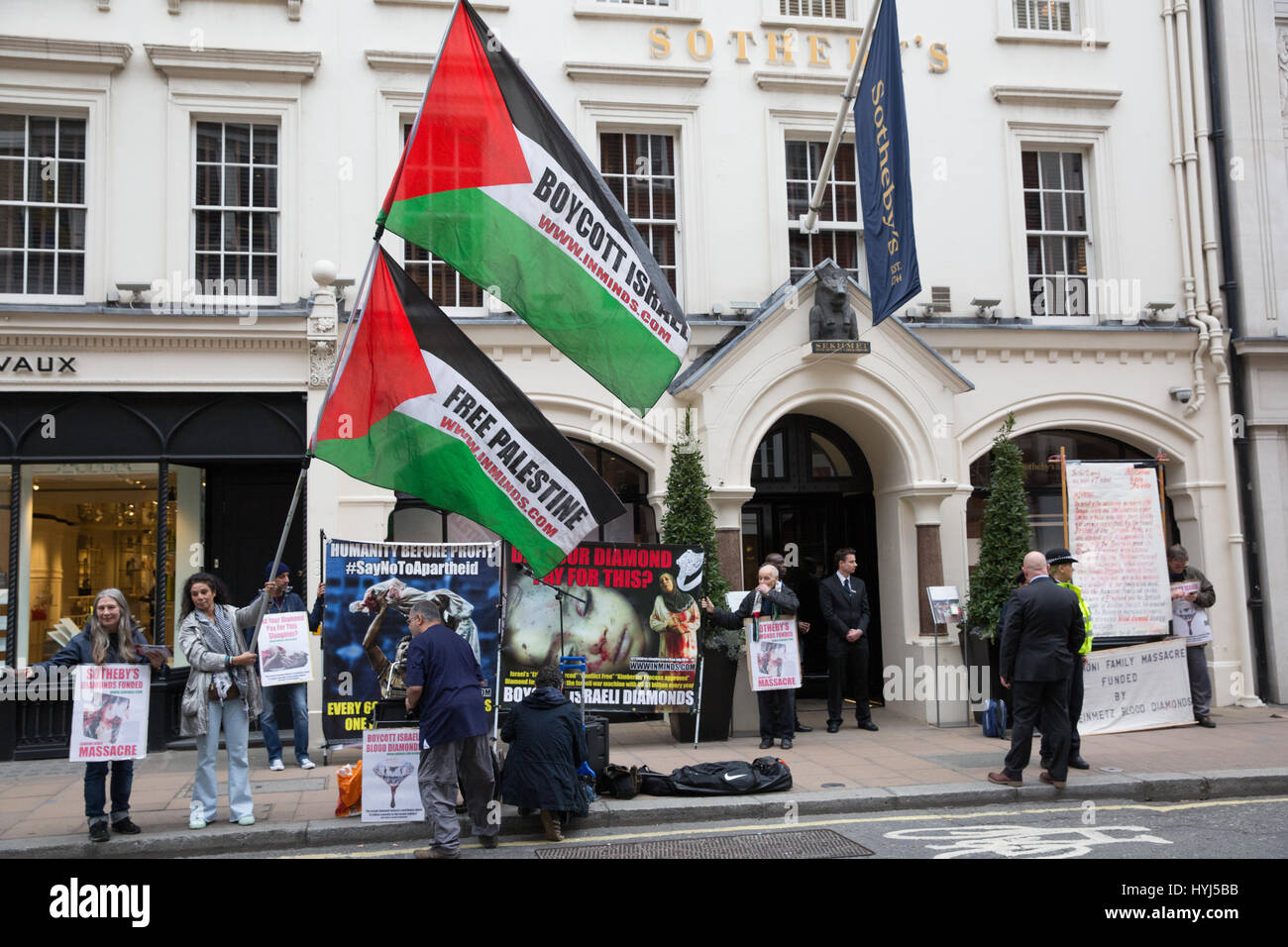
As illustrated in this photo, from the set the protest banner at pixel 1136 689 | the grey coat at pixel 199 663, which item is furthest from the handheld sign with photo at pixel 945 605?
the grey coat at pixel 199 663

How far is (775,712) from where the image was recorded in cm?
1127

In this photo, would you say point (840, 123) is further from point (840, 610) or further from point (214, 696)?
point (214, 696)

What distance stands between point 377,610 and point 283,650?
1.15 m

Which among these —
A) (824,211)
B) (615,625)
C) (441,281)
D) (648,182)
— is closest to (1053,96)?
(824,211)

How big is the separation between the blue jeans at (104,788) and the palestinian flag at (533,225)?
4438 millimetres

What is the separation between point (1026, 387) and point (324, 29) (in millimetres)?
9605

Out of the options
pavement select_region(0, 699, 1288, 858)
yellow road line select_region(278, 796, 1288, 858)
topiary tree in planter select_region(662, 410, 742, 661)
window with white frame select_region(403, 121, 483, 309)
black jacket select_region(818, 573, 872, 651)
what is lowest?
yellow road line select_region(278, 796, 1288, 858)

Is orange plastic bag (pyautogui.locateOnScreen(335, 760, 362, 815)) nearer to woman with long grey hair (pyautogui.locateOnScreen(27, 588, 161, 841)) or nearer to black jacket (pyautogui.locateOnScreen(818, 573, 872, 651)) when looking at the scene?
woman with long grey hair (pyautogui.locateOnScreen(27, 588, 161, 841))

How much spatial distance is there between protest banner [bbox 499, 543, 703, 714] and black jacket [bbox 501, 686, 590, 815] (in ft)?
9.86

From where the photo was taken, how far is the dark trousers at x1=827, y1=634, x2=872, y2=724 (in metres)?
12.0

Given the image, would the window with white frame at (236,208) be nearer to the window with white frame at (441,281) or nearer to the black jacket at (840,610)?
the window with white frame at (441,281)

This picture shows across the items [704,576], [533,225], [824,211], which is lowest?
[704,576]

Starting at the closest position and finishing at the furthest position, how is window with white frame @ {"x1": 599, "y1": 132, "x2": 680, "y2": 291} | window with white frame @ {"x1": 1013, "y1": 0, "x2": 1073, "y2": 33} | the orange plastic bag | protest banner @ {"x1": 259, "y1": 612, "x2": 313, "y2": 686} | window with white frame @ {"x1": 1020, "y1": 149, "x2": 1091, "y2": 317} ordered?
the orange plastic bag → protest banner @ {"x1": 259, "y1": 612, "x2": 313, "y2": 686} → window with white frame @ {"x1": 599, "y1": 132, "x2": 680, "y2": 291} → window with white frame @ {"x1": 1020, "y1": 149, "x2": 1091, "y2": 317} → window with white frame @ {"x1": 1013, "y1": 0, "x2": 1073, "y2": 33}

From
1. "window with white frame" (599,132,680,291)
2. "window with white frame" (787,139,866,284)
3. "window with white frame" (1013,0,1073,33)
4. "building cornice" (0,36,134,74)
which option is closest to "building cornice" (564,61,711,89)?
"window with white frame" (599,132,680,291)
